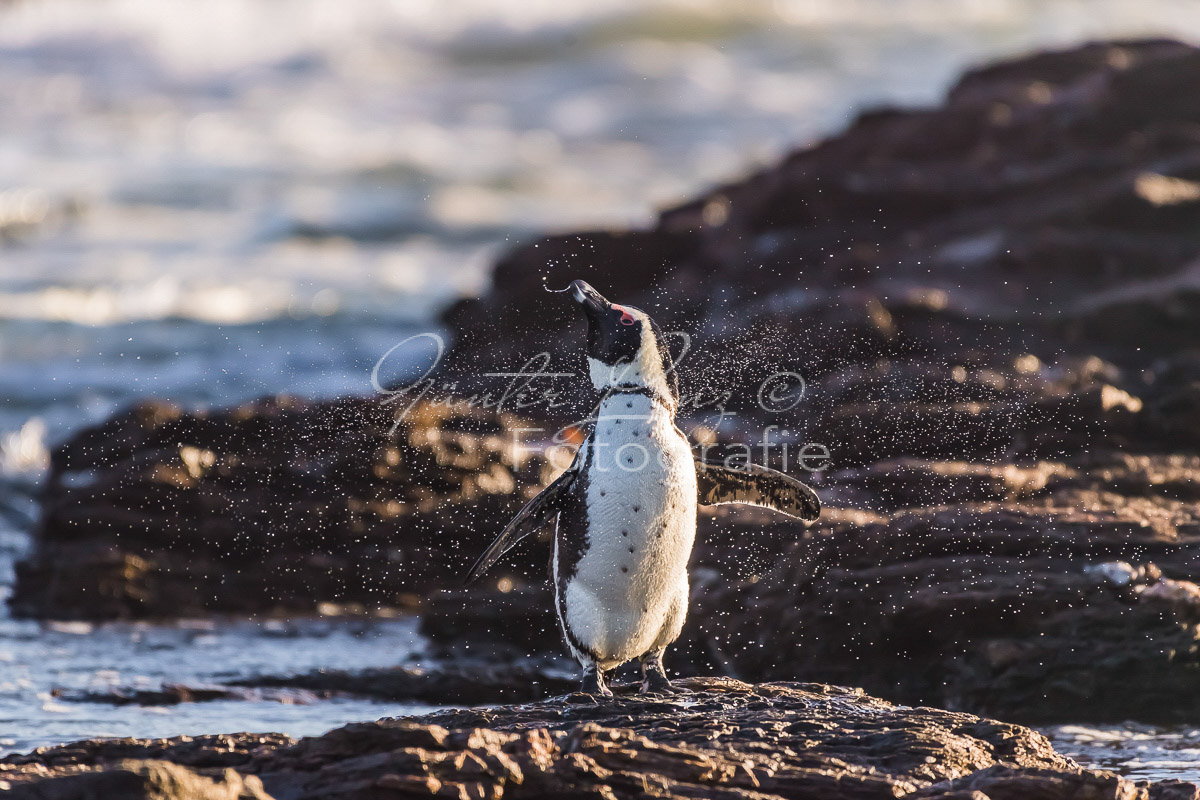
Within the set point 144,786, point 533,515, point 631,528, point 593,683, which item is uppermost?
point 533,515

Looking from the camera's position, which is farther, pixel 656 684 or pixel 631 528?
pixel 656 684

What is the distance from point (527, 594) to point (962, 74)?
1456 centimetres

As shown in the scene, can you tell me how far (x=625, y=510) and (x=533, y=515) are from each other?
1.61ft

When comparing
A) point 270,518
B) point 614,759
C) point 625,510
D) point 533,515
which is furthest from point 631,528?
point 270,518

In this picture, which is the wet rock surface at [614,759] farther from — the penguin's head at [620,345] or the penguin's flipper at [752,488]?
the penguin's flipper at [752,488]

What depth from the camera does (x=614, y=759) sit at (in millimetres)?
4320

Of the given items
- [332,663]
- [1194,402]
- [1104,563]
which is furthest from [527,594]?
[1194,402]

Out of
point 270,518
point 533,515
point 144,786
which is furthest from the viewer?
point 270,518

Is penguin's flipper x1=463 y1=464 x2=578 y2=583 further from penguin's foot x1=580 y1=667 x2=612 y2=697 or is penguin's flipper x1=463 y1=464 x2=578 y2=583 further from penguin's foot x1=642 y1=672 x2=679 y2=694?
penguin's foot x1=642 y1=672 x2=679 y2=694

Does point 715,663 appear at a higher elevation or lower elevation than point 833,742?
higher

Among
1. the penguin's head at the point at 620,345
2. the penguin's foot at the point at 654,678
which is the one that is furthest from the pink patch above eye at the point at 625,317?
the penguin's foot at the point at 654,678

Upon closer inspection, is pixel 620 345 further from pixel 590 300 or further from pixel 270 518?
pixel 270 518

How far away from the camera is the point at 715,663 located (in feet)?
24.8

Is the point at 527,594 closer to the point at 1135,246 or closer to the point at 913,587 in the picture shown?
the point at 913,587
